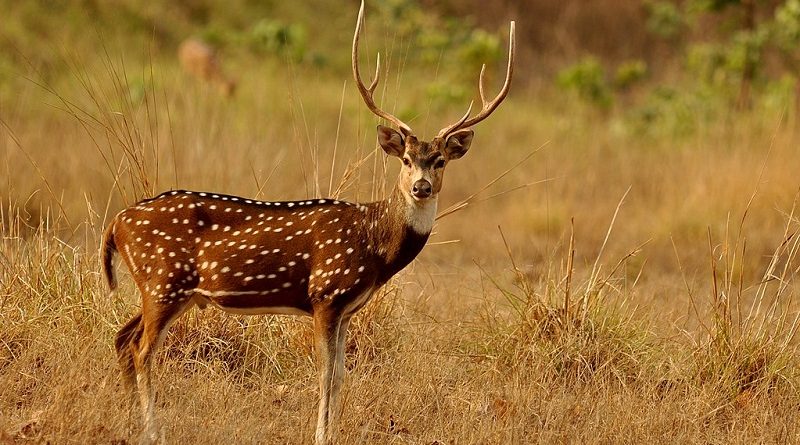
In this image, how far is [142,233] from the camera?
6586 mm

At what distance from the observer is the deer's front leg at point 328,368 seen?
255 inches

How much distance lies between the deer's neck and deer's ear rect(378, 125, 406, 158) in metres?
0.25

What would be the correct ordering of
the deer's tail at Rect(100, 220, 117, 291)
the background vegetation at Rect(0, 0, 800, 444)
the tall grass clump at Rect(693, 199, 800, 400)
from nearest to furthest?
the deer's tail at Rect(100, 220, 117, 291)
the background vegetation at Rect(0, 0, 800, 444)
the tall grass clump at Rect(693, 199, 800, 400)

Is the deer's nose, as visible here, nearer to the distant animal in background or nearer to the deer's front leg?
the deer's front leg

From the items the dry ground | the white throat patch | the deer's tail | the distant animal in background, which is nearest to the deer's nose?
the white throat patch

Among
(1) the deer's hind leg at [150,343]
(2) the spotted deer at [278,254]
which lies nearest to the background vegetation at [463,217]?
(1) the deer's hind leg at [150,343]

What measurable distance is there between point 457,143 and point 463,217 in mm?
7619

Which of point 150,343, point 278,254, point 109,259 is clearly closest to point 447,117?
point 109,259

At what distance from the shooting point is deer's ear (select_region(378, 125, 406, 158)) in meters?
6.70

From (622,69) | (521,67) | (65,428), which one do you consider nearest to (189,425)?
(65,428)

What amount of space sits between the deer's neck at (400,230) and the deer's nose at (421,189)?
0.16m

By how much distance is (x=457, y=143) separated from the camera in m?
6.83

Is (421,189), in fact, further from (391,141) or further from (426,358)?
(426,358)

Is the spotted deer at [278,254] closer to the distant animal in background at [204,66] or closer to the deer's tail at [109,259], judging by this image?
the deer's tail at [109,259]
